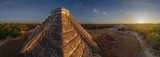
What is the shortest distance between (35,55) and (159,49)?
2029cm

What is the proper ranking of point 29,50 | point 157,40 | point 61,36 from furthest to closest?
point 157,40 < point 29,50 < point 61,36

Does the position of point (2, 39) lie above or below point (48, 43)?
below

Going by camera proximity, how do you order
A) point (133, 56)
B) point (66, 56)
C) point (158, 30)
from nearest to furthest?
point (66, 56) → point (133, 56) → point (158, 30)

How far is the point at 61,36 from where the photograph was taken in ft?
53.1

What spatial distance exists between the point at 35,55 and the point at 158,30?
3370cm

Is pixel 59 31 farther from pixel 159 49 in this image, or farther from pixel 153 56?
pixel 159 49

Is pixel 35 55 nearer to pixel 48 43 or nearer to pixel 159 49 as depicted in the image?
pixel 48 43

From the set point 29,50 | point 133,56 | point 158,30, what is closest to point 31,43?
point 29,50

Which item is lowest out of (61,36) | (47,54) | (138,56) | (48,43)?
(138,56)

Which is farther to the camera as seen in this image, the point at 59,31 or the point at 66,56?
the point at 59,31

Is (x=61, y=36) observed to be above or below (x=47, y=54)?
above

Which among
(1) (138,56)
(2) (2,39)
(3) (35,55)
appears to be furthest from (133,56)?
(2) (2,39)

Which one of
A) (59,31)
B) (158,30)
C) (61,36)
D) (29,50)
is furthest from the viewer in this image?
(158,30)

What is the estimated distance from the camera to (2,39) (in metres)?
37.8
